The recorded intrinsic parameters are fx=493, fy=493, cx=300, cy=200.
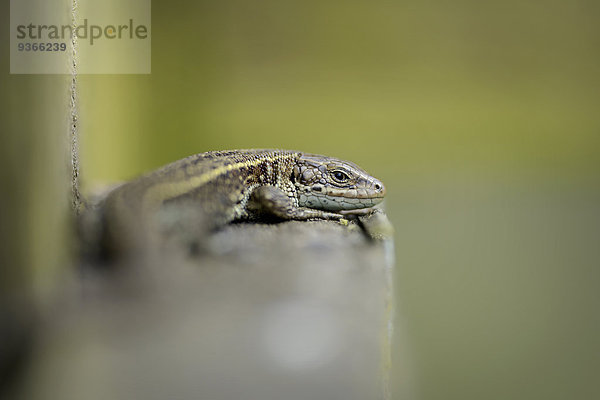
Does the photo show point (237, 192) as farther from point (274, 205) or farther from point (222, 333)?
point (222, 333)

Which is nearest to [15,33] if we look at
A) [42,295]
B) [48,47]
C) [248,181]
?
[48,47]

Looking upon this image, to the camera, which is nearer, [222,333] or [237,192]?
[222,333]

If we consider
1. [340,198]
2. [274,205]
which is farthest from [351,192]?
[274,205]

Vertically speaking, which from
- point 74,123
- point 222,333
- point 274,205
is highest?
point 74,123

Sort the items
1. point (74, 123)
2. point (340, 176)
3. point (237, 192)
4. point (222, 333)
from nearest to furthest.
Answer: point (222, 333) → point (74, 123) → point (237, 192) → point (340, 176)

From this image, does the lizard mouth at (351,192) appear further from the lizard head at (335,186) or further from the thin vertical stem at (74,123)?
the thin vertical stem at (74,123)

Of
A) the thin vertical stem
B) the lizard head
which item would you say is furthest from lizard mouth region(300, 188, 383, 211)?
the thin vertical stem

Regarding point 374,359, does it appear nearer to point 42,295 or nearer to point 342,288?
point 342,288
